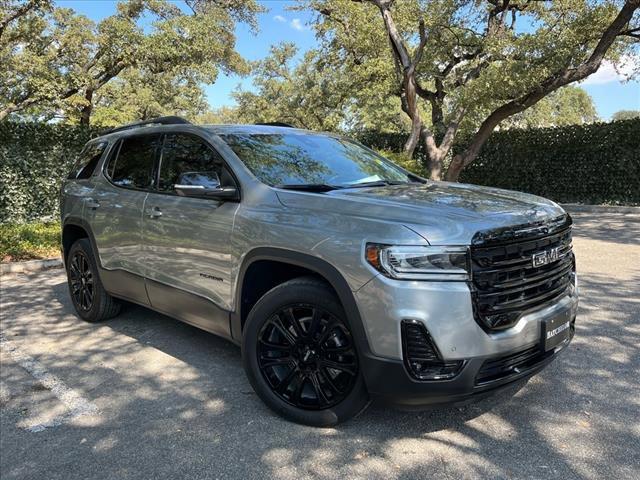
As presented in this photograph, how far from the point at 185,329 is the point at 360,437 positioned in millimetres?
2496

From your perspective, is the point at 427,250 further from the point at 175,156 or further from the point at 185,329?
the point at 185,329

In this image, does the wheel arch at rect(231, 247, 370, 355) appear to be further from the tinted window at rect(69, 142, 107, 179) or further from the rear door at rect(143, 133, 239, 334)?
the tinted window at rect(69, 142, 107, 179)

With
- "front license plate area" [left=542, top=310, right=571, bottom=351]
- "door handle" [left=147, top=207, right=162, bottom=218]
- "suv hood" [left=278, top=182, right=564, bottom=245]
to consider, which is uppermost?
"suv hood" [left=278, top=182, right=564, bottom=245]

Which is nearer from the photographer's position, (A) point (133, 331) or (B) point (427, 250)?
(B) point (427, 250)

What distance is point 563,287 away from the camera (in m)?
3.07

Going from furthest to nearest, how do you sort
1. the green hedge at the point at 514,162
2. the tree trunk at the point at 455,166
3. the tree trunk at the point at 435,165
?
the tree trunk at the point at 435,165
the tree trunk at the point at 455,166
the green hedge at the point at 514,162

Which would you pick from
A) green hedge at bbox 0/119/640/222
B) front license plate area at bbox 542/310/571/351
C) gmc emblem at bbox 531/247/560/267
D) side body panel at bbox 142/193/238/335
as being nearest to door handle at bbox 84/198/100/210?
side body panel at bbox 142/193/238/335

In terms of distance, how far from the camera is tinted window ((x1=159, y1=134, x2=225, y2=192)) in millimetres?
3469

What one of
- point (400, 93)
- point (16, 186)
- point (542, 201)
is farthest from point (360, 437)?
point (400, 93)

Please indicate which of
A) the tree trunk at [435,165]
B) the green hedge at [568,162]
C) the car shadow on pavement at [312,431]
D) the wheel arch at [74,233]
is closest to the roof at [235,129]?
the wheel arch at [74,233]

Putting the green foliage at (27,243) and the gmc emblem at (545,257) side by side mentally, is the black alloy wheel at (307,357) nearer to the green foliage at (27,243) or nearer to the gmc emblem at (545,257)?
the gmc emblem at (545,257)

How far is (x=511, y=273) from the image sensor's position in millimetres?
2672

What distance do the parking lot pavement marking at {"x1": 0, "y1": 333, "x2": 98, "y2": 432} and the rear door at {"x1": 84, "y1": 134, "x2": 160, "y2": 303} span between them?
2.87 ft

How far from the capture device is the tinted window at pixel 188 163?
3.47m
